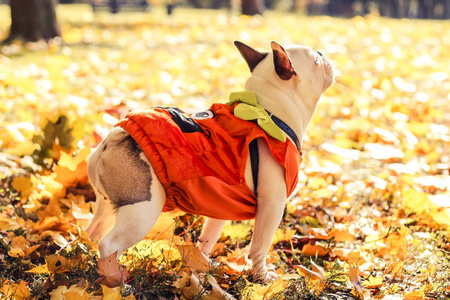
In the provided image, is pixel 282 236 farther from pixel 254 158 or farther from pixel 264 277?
pixel 254 158

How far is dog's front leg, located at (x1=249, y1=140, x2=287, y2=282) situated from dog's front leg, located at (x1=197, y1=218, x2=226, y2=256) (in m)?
0.35

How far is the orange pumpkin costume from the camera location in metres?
2.13

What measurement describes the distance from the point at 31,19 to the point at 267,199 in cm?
830

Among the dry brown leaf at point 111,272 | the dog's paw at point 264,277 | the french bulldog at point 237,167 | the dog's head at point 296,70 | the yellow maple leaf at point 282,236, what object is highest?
the dog's head at point 296,70

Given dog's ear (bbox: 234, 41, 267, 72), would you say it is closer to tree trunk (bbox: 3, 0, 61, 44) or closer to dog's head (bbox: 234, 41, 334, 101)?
dog's head (bbox: 234, 41, 334, 101)

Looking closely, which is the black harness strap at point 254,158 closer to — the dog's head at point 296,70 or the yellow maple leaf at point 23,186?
the dog's head at point 296,70

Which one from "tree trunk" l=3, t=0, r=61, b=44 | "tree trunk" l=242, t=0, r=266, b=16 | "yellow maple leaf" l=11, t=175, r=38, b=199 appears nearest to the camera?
"yellow maple leaf" l=11, t=175, r=38, b=199

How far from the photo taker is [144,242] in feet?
8.25

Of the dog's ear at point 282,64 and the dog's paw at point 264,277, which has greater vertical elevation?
the dog's ear at point 282,64

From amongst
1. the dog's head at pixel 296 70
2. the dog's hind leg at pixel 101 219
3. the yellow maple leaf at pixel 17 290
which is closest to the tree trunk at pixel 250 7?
the dog's head at pixel 296 70

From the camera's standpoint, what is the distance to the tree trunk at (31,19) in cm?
902

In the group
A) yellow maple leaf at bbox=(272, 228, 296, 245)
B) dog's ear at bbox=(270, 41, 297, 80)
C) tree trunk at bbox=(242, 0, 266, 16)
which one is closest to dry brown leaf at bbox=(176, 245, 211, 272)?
yellow maple leaf at bbox=(272, 228, 296, 245)

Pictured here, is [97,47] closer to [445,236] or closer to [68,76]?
[68,76]

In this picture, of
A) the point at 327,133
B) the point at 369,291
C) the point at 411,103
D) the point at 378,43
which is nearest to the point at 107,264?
the point at 369,291
